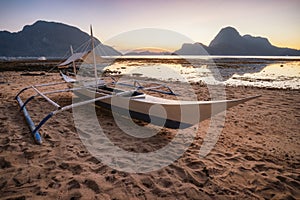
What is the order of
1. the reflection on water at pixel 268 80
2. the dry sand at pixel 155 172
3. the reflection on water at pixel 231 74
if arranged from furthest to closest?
the reflection on water at pixel 231 74, the reflection on water at pixel 268 80, the dry sand at pixel 155 172

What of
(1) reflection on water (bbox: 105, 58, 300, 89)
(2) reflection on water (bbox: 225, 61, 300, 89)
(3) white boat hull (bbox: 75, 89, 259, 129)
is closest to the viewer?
(3) white boat hull (bbox: 75, 89, 259, 129)

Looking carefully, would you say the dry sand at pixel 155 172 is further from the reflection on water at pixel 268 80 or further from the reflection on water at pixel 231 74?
the reflection on water at pixel 231 74

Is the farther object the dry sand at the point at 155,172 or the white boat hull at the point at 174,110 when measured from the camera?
the white boat hull at the point at 174,110

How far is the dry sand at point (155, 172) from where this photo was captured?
232 centimetres

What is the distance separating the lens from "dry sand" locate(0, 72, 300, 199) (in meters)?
2.32

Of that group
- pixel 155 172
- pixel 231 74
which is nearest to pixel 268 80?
pixel 231 74

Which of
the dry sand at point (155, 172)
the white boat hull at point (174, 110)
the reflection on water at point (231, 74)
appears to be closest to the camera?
the dry sand at point (155, 172)

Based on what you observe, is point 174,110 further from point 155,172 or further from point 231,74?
point 231,74

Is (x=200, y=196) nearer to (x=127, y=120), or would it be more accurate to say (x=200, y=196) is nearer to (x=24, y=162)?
(x=24, y=162)

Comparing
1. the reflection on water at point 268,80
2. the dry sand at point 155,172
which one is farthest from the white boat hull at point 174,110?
the reflection on water at point 268,80

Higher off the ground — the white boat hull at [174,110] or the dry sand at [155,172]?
the white boat hull at [174,110]

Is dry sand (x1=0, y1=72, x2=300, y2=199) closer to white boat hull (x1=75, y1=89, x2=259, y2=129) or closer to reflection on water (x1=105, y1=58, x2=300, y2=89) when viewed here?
white boat hull (x1=75, y1=89, x2=259, y2=129)

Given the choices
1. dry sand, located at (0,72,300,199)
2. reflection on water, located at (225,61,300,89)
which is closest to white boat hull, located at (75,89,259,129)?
dry sand, located at (0,72,300,199)

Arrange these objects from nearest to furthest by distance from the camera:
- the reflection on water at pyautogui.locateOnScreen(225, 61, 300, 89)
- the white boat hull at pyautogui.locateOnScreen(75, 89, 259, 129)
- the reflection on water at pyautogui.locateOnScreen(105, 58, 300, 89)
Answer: the white boat hull at pyautogui.locateOnScreen(75, 89, 259, 129), the reflection on water at pyautogui.locateOnScreen(225, 61, 300, 89), the reflection on water at pyautogui.locateOnScreen(105, 58, 300, 89)
